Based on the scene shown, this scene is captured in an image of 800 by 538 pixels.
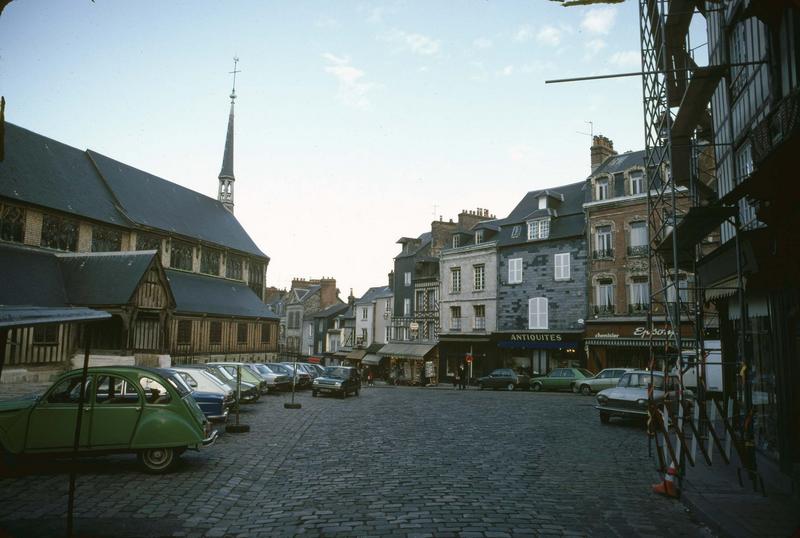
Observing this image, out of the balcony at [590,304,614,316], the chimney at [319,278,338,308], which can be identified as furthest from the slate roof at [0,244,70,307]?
the chimney at [319,278,338,308]

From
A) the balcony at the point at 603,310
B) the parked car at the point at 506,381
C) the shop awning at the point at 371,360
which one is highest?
the balcony at the point at 603,310

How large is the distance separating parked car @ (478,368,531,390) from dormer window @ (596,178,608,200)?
11051 mm

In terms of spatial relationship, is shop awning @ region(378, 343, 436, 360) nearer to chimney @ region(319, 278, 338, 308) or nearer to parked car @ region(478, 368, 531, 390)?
parked car @ region(478, 368, 531, 390)

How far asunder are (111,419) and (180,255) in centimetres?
3028

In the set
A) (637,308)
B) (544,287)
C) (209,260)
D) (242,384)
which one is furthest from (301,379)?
(637,308)

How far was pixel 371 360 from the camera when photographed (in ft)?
151

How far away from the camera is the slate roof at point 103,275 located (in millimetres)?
24984

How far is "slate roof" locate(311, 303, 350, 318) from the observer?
60781 mm

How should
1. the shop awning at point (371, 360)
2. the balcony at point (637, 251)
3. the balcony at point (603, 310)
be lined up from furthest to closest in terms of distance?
the shop awning at point (371, 360) → the balcony at point (603, 310) → the balcony at point (637, 251)

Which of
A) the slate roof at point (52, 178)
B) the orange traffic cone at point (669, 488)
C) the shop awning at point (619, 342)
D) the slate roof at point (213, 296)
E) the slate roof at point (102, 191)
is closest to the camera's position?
the orange traffic cone at point (669, 488)

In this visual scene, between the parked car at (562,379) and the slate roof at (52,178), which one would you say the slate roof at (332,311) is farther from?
the parked car at (562,379)

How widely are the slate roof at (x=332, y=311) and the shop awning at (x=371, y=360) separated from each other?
48.4ft

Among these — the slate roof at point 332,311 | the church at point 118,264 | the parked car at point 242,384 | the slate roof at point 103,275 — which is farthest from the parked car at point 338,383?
the slate roof at point 332,311

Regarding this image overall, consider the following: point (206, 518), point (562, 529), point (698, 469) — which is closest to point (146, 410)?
point (206, 518)
